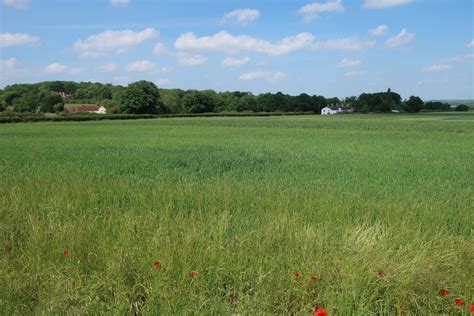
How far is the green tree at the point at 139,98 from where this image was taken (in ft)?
392


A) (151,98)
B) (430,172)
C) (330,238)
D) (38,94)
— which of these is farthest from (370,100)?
(330,238)

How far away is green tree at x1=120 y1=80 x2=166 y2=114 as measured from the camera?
11944 centimetres

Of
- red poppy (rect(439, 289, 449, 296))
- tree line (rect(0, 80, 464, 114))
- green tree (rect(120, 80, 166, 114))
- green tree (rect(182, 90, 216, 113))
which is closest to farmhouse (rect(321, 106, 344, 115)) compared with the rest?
tree line (rect(0, 80, 464, 114))

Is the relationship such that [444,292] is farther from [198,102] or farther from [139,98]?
[198,102]

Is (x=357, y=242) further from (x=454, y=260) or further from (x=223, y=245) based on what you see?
(x=223, y=245)

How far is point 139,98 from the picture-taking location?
4692 inches

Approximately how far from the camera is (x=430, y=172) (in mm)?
15070

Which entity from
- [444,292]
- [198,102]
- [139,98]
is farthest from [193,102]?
[444,292]

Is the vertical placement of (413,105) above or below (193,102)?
below

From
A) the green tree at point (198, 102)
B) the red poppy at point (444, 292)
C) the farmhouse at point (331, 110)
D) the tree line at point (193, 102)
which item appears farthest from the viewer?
the farmhouse at point (331, 110)

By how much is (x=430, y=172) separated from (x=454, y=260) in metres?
10.5

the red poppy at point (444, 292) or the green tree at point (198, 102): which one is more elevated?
the green tree at point (198, 102)

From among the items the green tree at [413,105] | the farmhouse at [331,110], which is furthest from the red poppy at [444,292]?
the farmhouse at [331,110]

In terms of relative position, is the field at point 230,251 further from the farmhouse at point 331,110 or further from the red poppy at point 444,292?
the farmhouse at point 331,110
